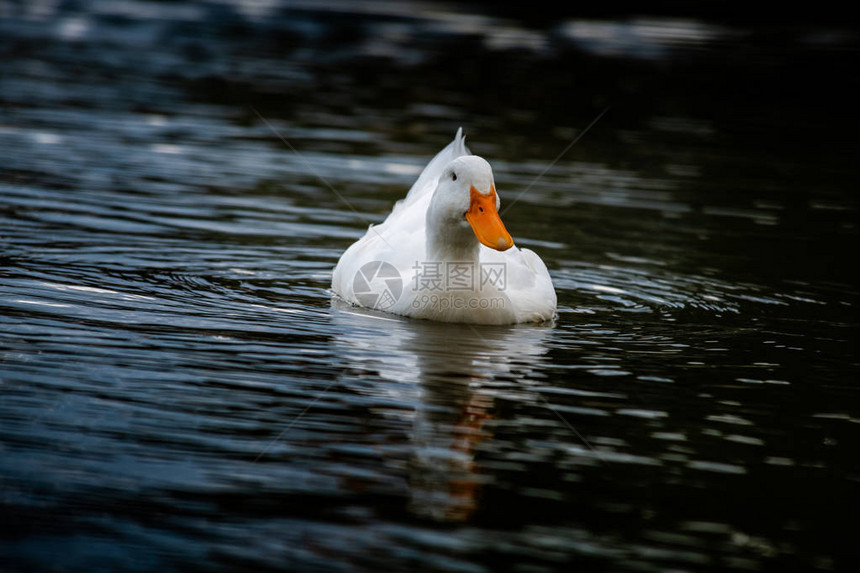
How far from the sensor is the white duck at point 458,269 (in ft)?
27.3

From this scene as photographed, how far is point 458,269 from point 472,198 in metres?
0.57

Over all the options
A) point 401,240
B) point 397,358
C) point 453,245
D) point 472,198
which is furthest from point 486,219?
point 401,240

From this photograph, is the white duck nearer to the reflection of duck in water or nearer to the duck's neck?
the duck's neck

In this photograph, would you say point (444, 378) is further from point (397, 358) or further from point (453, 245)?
point (453, 245)

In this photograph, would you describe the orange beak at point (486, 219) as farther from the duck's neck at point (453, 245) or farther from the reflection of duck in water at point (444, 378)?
the reflection of duck in water at point (444, 378)

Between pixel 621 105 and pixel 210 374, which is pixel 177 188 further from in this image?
pixel 621 105

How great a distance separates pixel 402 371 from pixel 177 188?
687 centimetres

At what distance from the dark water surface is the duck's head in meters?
0.73


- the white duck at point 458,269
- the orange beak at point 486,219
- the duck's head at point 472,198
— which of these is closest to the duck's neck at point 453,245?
the white duck at point 458,269

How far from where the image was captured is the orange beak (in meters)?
8.09

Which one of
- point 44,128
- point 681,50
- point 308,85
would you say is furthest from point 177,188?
point 681,50

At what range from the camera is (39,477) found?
541cm

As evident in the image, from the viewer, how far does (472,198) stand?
27.3ft

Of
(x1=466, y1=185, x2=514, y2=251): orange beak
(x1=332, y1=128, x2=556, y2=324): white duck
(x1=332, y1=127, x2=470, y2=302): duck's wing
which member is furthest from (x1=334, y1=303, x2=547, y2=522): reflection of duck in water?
(x1=466, y1=185, x2=514, y2=251): orange beak
